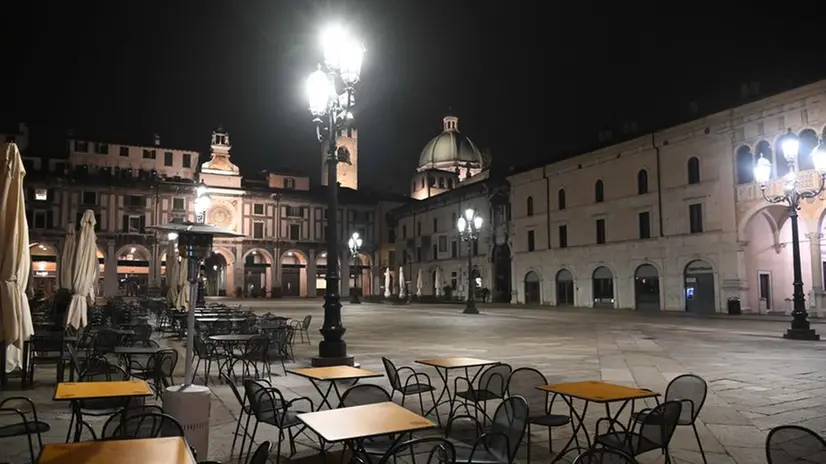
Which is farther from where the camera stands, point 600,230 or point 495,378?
point 600,230

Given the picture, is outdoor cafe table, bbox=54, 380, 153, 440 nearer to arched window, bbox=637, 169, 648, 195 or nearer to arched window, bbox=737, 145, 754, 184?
arched window, bbox=737, 145, 754, 184

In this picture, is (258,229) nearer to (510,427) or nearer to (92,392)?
(92,392)

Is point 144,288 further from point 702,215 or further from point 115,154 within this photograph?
point 702,215

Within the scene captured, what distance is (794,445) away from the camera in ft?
11.8

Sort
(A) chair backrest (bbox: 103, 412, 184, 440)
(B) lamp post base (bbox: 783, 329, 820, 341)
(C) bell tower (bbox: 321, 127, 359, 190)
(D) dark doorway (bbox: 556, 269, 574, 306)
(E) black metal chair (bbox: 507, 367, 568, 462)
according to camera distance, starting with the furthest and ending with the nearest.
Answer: (C) bell tower (bbox: 321, 127, 359, 190) → (D) dark doorway (bbox: 556, 269, 574, 306) → (B) lamp post base (bbox: 783, 329, 820, 341) → (E) black metal chair (bbox: 507, 367, 568, 462) → (A) chair backrest (bbox: 103, 412, 184, 440)

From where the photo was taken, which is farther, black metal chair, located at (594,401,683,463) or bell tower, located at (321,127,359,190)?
bell tower, located at (321,127,359,190)

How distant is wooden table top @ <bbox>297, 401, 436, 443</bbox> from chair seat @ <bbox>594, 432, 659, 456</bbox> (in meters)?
1.46

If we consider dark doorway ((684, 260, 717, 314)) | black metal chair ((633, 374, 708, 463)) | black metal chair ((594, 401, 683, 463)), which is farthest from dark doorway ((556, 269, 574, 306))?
black metal chair ((594, 401, 683, 463))

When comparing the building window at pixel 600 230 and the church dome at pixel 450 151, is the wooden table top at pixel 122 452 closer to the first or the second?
the building window at pixel 600 230

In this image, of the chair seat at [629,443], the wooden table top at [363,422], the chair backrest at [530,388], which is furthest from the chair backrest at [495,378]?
the wooden table top at [363,422]

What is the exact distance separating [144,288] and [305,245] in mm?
17274

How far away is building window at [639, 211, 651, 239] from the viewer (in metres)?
35.7

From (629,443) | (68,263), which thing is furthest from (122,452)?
(68,263)

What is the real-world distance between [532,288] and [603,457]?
1664 inches
